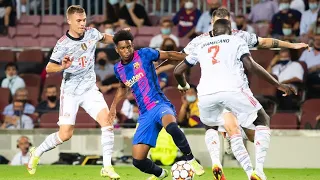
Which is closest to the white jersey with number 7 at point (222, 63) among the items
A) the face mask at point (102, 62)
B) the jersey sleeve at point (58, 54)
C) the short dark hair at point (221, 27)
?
the short dark hair at point (221, 27)

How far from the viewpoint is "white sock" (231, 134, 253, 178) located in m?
11.4

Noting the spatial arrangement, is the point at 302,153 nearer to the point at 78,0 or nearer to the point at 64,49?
the point at 64,49

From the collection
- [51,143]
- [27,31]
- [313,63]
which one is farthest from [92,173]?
[27,31]

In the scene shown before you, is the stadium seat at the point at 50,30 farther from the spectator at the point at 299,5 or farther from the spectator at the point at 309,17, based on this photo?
the spectator at the point at 309,17

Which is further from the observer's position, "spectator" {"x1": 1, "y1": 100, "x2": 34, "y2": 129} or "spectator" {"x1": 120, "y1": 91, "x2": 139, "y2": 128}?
"spectator" {"x1": 1, "y1": 100, "x2": 34, "y2": 129}

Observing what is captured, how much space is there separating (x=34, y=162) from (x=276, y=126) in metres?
5.59

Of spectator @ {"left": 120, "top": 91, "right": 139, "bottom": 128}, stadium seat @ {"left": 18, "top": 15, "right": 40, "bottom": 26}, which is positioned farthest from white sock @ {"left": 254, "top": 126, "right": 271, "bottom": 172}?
stadium seat @ {"left": 18, "top": 15, "right": 40, "bottom": 26}

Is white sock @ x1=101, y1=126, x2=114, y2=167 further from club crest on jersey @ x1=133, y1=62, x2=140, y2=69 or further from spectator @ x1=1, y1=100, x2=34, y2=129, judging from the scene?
spectator @ x1=1, y1=100, x2=34, y2=129

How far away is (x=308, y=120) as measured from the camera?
707 inches

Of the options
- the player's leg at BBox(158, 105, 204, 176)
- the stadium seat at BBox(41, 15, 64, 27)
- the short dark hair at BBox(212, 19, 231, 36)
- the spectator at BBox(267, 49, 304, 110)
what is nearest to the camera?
the short dark hair at BBox(212, 19, 231, 36)

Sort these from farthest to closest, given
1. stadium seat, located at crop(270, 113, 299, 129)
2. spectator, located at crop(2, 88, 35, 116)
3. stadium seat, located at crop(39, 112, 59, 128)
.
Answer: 1. spectator, located at crop(2, 88, 35, 116)
2. stadium seat, located at crop(39, 112, 59, 128)
3. stadium seat, located at crop(270, 113, 299, 129)

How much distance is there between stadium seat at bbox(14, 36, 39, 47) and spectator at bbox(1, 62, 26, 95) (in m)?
1.93

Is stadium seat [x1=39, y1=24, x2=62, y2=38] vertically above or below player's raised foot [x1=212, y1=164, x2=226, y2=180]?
above

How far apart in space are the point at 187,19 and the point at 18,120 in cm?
476
